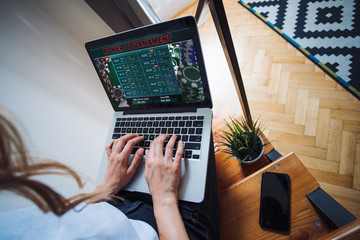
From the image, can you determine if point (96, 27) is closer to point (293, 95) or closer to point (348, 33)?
point (293, 95)

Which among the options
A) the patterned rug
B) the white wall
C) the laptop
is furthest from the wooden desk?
the patterned rug

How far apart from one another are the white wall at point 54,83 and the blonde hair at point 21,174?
60mm

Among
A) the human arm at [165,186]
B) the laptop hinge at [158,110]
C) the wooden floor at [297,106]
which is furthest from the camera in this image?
the wooden floor at [297,106]

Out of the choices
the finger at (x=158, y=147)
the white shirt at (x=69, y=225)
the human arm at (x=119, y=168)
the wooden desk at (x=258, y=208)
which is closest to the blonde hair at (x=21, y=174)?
the white shirt at (x=69, y=225)

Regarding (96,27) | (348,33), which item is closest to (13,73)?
(96,27)

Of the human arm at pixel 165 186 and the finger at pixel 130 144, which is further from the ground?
the finger at pixel 130 144

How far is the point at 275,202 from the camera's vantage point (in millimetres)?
574

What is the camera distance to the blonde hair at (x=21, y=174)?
1.33 feet

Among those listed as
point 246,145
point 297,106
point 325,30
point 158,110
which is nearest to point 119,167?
point 158,110

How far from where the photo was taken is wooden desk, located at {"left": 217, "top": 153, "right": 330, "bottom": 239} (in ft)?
1.73

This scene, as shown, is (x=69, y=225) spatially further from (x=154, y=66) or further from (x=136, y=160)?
(x=154, y=66)

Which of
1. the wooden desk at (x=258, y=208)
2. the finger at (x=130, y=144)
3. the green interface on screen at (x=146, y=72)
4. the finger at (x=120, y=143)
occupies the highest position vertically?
the green interface on screen at (x=146, y=72)

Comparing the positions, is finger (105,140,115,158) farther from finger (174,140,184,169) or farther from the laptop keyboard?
finger (174,140,184,169)

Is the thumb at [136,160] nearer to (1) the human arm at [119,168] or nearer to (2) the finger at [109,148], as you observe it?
(1) the human arm at [119,168]
